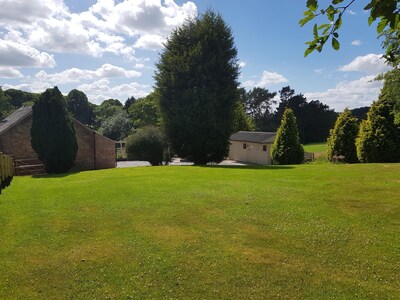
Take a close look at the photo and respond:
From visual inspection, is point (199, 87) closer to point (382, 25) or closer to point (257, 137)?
point (257, 137)

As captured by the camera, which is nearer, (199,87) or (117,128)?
(199,87)

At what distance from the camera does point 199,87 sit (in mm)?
30141

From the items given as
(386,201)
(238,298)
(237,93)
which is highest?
(237,93)

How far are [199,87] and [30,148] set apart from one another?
1580cm

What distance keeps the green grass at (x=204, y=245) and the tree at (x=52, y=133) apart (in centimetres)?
1280

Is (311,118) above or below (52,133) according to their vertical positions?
above

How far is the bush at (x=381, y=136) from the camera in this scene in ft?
74.0

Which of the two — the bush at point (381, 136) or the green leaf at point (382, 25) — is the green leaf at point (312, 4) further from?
the bush at point (381, 136)

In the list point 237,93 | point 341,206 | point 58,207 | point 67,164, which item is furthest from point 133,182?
point 237,93

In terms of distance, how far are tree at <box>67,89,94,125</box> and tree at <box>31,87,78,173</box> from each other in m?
95.8

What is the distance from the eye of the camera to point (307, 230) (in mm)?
7477

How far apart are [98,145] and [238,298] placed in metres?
30.3

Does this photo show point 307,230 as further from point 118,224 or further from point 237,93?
point 237,93

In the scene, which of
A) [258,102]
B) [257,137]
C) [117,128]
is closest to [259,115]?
[258,102]
